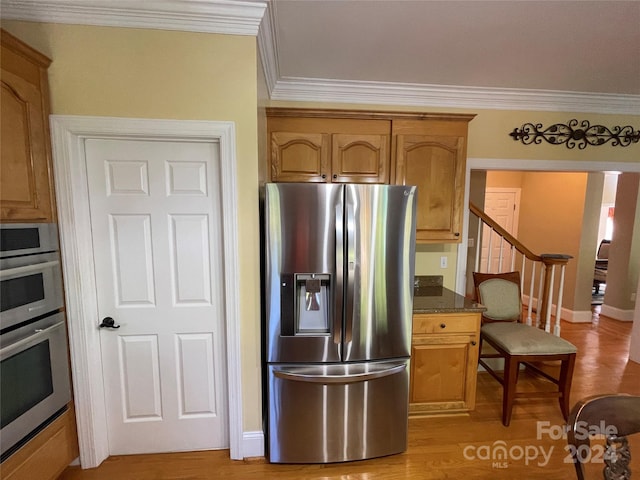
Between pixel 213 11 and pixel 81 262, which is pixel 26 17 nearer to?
pixel 213 11

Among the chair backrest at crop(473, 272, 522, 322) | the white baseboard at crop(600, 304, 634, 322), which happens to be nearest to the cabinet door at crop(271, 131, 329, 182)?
the chair backrest at crop(473, 272, 522, 322)

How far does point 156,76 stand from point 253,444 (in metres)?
2.20

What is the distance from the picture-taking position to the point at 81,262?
173 cm

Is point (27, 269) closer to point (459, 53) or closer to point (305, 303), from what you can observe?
point (305, 303)

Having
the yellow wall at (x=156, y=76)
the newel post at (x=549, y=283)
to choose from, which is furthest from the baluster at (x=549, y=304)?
the yellow wall at (x=156, y=76)

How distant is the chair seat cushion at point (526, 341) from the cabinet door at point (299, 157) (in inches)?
71.3

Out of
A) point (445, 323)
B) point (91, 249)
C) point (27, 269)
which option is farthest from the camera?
point (445, 323)

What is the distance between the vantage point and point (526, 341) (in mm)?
2295

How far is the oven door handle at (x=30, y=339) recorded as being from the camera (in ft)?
4.34

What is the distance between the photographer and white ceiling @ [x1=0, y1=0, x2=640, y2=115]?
5.12 ft

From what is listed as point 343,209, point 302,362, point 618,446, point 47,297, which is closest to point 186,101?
point 343,209

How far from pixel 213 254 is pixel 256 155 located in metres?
0.64

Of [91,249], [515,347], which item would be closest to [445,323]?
[515,347]

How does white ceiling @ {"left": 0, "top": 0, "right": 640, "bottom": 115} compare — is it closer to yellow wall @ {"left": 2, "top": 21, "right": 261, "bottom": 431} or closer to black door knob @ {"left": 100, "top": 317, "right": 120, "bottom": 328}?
yellow wall @ {"left": 2, "top": 21, "right": 261, "bottom": 431}
